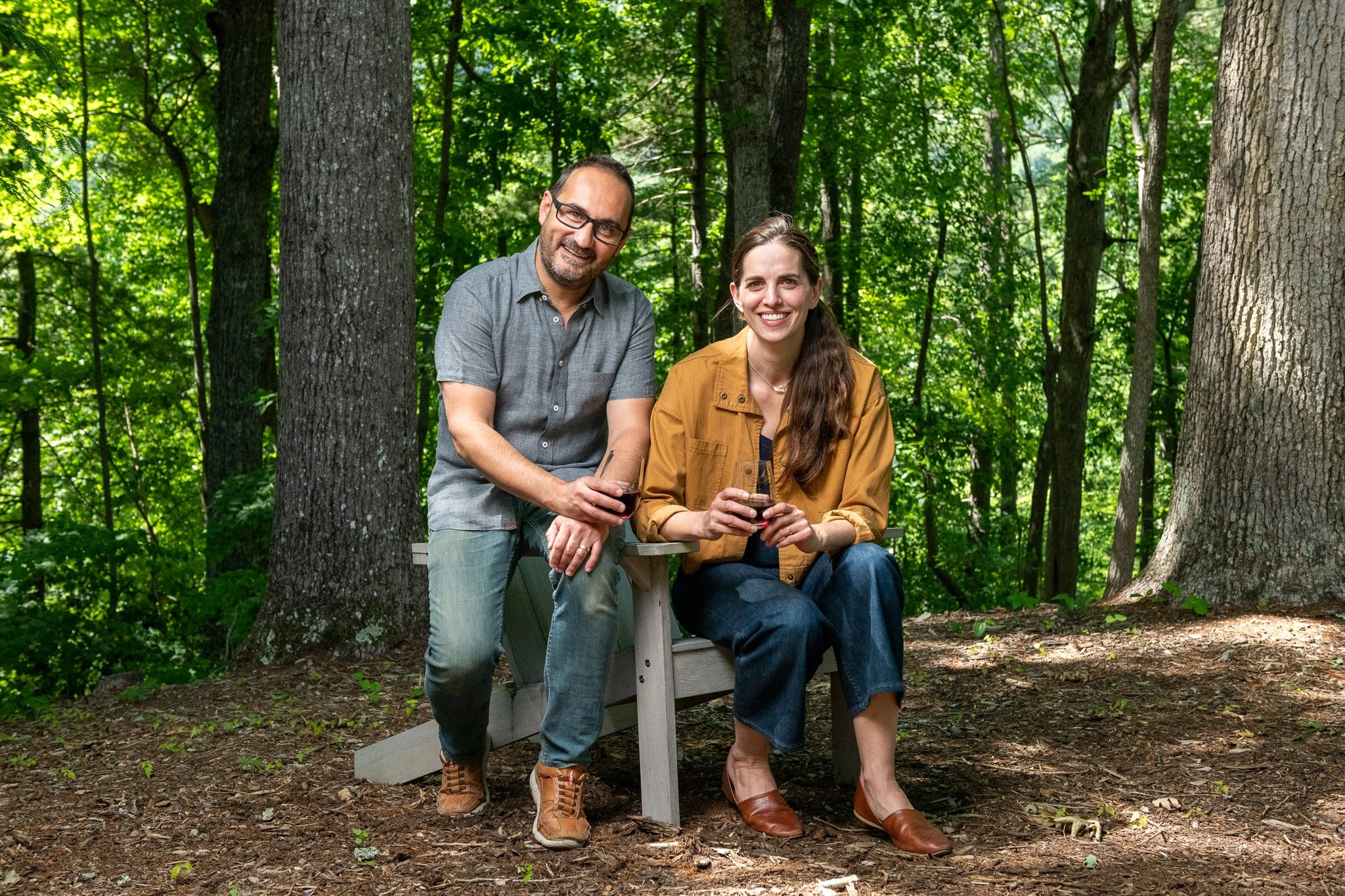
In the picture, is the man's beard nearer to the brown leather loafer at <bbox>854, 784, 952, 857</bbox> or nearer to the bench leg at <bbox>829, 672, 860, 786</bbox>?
the bench leg at <bbox>829, 672, 860, 786</bbox>

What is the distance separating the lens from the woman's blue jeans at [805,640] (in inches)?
113

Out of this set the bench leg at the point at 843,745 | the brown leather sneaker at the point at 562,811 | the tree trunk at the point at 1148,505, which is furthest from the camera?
the tree trunk at the point at 1148,505

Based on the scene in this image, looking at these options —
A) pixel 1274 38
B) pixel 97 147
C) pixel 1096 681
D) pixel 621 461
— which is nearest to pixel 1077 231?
pixel 1274 38

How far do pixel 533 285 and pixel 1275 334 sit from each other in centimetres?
358

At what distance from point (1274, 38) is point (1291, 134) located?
0.45 metres

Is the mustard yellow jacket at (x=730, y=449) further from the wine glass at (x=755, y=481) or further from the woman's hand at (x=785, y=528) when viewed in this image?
the wine glass at (x=755, y=481)

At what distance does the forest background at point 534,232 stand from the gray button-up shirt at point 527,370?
2.20 meters

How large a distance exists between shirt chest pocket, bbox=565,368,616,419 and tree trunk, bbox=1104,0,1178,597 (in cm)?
478

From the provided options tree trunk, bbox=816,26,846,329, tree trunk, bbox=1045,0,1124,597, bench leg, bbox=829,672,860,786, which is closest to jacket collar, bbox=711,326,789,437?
bench leg, bbox=829,672,860,786

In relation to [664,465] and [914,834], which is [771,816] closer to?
[914,834]

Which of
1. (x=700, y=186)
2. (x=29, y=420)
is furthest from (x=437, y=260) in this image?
(x=29, y=420)

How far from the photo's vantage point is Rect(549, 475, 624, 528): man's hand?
2.76 meters

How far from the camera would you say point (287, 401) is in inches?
206

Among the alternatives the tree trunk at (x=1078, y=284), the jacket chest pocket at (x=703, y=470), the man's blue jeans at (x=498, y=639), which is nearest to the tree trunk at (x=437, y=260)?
the man's blue jeans at (x=498, y=639)
